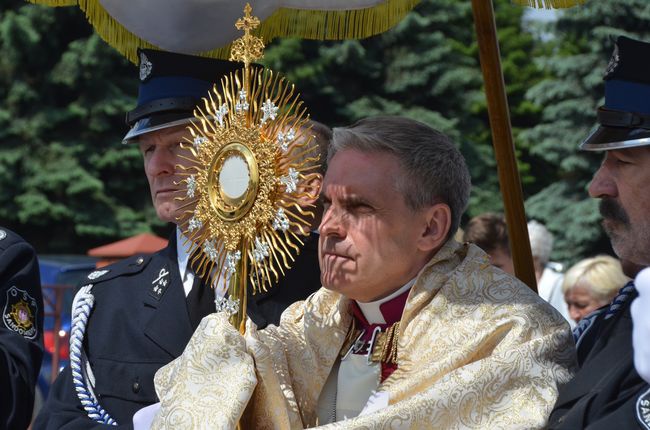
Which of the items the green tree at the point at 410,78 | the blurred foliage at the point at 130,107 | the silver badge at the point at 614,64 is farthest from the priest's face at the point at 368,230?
the green tree at the point at 410,78

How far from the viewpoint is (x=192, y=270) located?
3.52 metres

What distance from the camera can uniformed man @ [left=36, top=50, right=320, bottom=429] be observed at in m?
3.34

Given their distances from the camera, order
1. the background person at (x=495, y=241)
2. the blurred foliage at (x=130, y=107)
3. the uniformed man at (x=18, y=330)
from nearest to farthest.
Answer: the uniformed man at (x=18, y=330) < the background person at (x=495, y=241) < the blurred foliage at (x=130, y=107)

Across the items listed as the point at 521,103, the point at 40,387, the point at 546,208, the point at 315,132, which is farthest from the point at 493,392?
the point at 521,103

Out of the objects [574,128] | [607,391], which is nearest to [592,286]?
[607,391]

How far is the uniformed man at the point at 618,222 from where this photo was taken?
8.34ft

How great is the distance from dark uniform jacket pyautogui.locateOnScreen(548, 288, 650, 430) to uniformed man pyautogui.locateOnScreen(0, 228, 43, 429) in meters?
1.72

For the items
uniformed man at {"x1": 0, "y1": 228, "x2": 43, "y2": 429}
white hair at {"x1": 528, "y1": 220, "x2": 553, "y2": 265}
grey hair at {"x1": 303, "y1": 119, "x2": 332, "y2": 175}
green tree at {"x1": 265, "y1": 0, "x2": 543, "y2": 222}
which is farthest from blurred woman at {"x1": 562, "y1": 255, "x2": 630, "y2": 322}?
green tree at {"x1": 265, "y1": 0, "x2": 543, "y2": 222}

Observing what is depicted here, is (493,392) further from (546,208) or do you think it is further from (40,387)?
(546,208)

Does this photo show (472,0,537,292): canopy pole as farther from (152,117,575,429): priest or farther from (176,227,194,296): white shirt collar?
(176,227,194,296): white shirt collar

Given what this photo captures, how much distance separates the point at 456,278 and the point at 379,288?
8.3 inches

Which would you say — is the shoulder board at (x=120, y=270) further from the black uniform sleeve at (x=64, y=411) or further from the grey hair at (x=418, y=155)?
the grey hair at (x=418, y=155)

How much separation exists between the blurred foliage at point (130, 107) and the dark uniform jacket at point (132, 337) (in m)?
13.1

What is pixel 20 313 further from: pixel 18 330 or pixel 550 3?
pixel 550 3
